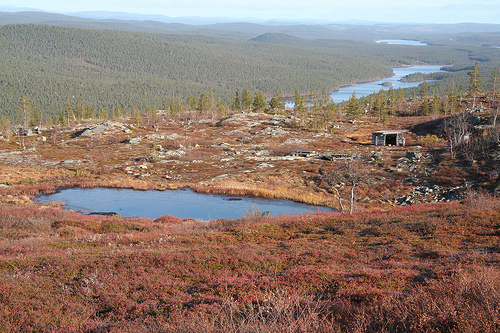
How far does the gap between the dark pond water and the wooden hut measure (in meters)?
42.9

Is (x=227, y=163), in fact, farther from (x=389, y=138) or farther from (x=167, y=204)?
(x=389, y=138)

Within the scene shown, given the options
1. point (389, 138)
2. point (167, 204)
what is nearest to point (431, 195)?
point (167, 204)

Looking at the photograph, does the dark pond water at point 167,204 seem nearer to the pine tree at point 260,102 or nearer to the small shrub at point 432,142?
the small shrub at point 432,142

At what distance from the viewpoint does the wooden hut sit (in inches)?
2881

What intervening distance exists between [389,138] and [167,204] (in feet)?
182

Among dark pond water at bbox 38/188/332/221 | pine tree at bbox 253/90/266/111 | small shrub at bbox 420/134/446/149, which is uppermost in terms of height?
pine tree at bbox 253/90/266/111

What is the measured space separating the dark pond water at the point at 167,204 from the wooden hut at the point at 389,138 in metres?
42.9

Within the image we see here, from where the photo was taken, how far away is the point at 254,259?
13.9 metres

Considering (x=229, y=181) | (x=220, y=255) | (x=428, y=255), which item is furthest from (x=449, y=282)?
(x=229, y=181)

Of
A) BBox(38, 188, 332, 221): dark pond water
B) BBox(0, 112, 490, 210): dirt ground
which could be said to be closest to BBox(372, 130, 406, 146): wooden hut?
BBox(0, 112, 490, 210): dirt ground

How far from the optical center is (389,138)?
246ft

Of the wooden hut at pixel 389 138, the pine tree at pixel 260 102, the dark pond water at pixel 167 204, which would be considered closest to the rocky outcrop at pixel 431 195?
the dark pond water at pixel 167 204

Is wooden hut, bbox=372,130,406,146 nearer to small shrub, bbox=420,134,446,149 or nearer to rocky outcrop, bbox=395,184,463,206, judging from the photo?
small shrub, bbox=420,134,446,149

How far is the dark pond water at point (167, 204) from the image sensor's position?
37.7 meters
